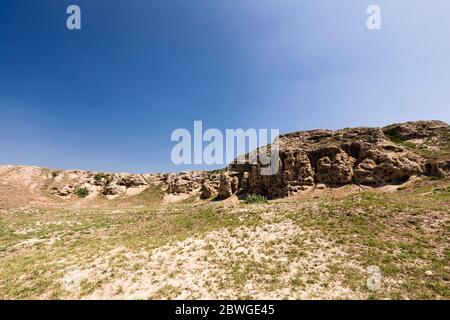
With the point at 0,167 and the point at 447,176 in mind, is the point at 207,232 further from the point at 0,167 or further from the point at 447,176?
the point at 0,167

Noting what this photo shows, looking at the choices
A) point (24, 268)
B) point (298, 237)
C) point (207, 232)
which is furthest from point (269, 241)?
point (24, 268)

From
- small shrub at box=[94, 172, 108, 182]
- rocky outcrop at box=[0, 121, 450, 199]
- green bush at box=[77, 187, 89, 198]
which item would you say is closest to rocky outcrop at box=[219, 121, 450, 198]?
rocky outcrop at box=[0, 121, 450, 199]

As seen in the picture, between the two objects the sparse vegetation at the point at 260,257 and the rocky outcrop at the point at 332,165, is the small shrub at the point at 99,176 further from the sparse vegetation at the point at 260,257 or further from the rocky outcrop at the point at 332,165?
the sparse vegetation at the point at 260,257

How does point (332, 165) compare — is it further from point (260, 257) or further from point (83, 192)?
point (83, 192)

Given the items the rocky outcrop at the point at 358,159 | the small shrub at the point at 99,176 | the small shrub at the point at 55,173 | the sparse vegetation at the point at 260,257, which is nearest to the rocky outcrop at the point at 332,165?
the rocky outcrop at the point at 358,159

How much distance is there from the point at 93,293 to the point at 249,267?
770 cm

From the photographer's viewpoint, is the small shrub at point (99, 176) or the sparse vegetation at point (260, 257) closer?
the sparse vegetation at point (260, 257)

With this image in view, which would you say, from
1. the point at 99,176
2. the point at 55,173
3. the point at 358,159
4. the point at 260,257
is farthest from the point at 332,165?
the point at 55,173

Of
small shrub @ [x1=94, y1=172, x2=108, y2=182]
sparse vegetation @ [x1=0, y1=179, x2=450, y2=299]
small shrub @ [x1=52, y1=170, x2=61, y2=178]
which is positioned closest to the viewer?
sparse vegetation @ [x1=0, y1=179, x2=450, y2=299]

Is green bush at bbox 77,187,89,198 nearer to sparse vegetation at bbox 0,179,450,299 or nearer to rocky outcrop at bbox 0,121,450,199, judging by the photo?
rocky outcrop at bbox 0,121,450,199

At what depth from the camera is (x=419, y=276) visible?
10016mm

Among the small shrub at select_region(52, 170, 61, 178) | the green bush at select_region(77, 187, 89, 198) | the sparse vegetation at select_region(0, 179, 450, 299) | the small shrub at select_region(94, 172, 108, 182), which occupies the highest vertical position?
the small shrub at select_region(52, 170, 61, 178)

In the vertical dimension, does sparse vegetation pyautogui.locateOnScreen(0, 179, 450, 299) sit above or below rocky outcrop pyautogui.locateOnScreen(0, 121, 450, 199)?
below

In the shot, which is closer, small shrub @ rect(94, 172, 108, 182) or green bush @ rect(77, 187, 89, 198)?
green bush @ rect(77, 187, 89, 198)
